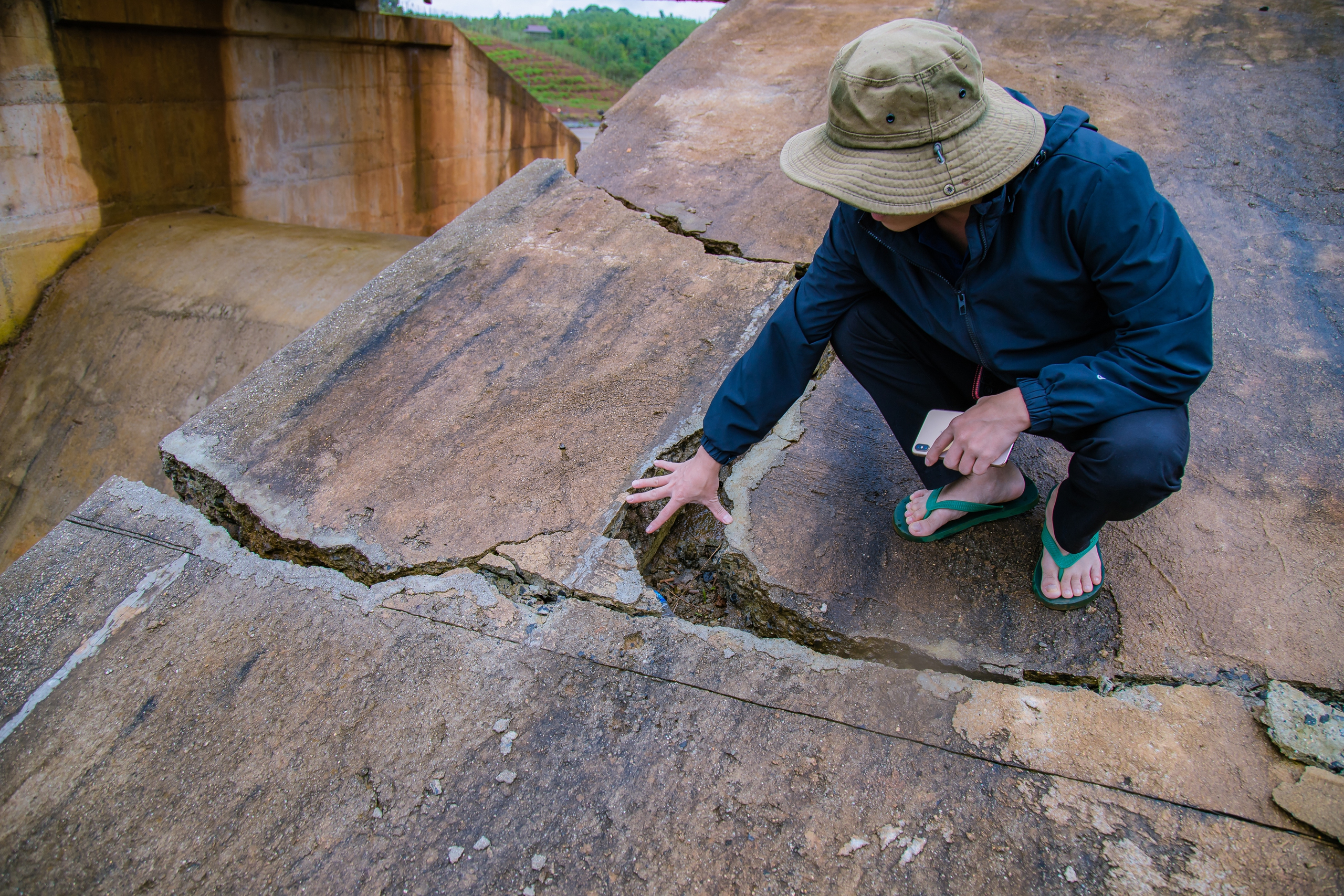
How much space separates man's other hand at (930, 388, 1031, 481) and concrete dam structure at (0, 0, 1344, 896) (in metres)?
0.38

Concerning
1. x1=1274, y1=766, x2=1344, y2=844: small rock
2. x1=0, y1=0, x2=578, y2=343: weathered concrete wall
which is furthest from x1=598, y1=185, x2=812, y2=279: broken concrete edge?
x1=0, y1=0, x2=578, y2=343: weathered concrete wall

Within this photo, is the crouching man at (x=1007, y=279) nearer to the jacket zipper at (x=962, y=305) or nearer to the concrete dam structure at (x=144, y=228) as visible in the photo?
the jacket zipper at (x=962, y=305)

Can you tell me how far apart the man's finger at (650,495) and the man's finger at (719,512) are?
0.10m

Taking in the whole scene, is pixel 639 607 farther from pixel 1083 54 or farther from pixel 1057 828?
pixel 1083 54

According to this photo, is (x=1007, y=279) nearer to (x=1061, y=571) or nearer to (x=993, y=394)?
(x=993, y=394)

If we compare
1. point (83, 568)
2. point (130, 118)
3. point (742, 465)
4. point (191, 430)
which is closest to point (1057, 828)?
point (742, 465)

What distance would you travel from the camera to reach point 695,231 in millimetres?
2973

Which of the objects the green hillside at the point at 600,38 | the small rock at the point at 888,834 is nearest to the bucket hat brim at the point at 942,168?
the small rock at the point at 888,834

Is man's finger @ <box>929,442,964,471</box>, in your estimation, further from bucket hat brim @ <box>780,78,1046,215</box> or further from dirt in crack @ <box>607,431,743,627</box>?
dirt in crack @ <box>607,431,743,627</box>

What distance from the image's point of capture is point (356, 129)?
6.17 metres

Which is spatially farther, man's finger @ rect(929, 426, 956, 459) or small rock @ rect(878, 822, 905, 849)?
man's finger @ rect(929, 426, 956, 459)

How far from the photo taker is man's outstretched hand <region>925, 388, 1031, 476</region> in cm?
131

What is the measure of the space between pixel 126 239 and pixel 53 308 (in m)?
0.57

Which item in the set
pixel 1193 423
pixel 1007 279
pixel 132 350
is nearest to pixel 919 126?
pixel 1007 279
